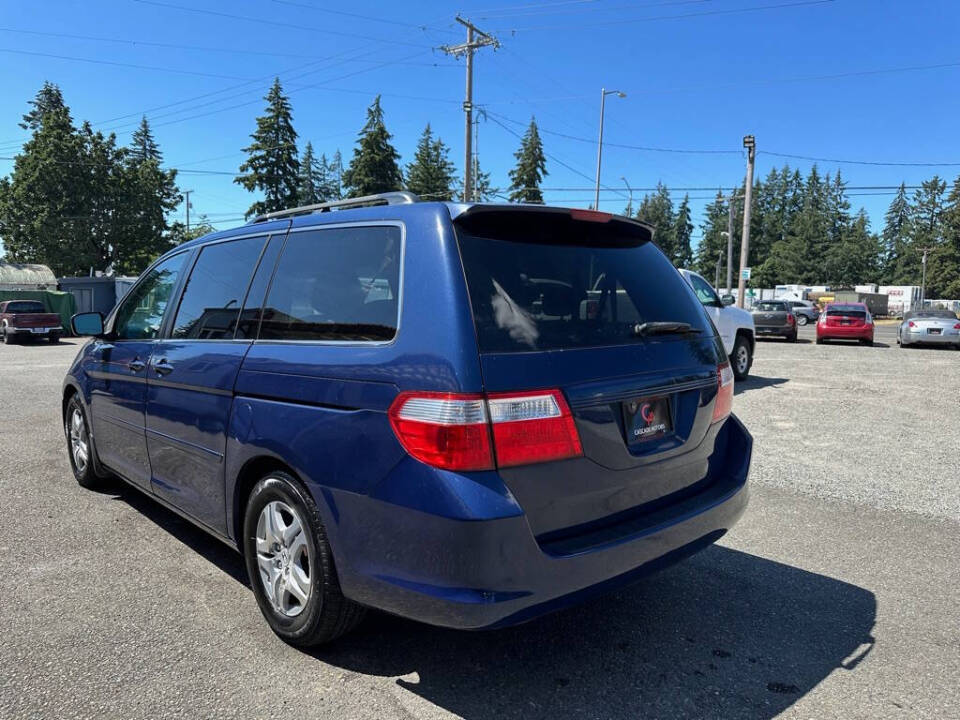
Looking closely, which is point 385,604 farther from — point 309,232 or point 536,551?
point 309,232

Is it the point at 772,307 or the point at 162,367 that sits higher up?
the point at 772,307

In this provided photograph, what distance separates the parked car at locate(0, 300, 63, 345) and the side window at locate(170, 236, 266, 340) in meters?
26.3

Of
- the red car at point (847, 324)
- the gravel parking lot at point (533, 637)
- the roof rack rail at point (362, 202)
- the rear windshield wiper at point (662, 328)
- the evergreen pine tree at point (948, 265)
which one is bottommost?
the gravel parking lot at point (533, 637)

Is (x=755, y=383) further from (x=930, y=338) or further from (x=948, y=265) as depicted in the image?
(x=948, y=265)

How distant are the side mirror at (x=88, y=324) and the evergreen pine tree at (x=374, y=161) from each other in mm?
51676

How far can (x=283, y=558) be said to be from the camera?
9.31 ft

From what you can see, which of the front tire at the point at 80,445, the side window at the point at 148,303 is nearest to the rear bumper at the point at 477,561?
the side window at the point at 148,303

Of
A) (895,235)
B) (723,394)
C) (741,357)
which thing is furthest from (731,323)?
(895,235)

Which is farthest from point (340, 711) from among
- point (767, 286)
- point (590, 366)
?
point (767, 286)

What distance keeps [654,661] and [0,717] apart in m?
2.54

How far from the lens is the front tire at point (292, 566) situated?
259 centimetres

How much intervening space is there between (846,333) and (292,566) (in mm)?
23793

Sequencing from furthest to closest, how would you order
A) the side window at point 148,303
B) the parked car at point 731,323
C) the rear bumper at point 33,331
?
the rear bumper at point 33,331 → the parked car at point 731,323 → the side window at point 148,303

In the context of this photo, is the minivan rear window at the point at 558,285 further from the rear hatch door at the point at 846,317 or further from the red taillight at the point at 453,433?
the rear hatch door at the point at 846,317
